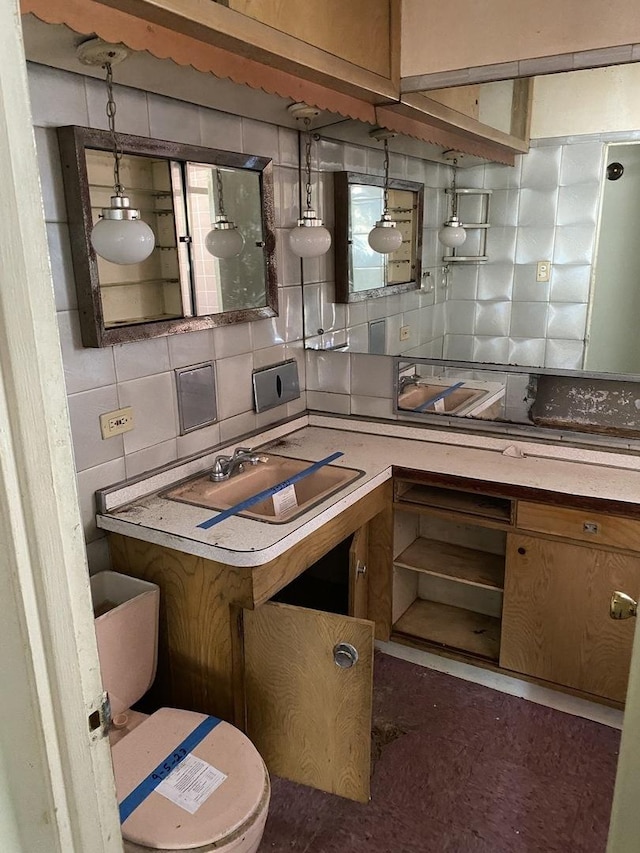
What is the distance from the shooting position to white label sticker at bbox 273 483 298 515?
75.4 inches

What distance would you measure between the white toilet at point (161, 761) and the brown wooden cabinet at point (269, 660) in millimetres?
76

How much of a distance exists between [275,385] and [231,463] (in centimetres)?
41

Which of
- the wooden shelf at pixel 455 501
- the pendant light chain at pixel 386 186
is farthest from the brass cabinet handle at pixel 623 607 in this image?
the pendant light chain at pixel 386 186

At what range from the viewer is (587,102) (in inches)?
73.0

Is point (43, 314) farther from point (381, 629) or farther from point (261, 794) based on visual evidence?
point (381, 629)

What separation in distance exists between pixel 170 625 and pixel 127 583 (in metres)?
0.16

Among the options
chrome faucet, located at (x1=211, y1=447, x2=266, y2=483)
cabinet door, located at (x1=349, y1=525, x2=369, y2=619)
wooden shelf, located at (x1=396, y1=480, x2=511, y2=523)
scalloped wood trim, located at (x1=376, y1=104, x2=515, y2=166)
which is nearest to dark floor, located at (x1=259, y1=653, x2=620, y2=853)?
cabinet door, located at (x1=349, y1=525, x2=369, y2=619)

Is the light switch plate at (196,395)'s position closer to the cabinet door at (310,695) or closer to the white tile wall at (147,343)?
the white tile wall at (147,343)

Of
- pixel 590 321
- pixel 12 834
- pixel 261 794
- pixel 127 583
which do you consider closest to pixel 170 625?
pixel 127 583

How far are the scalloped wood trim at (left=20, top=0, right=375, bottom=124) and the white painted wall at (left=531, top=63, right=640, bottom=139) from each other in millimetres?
617

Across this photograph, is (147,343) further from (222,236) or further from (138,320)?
(222,236)

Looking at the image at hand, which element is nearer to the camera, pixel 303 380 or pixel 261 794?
pixel 261 794

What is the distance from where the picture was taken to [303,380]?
249cm

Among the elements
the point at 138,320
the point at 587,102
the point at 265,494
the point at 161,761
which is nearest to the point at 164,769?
the point at 161,761
